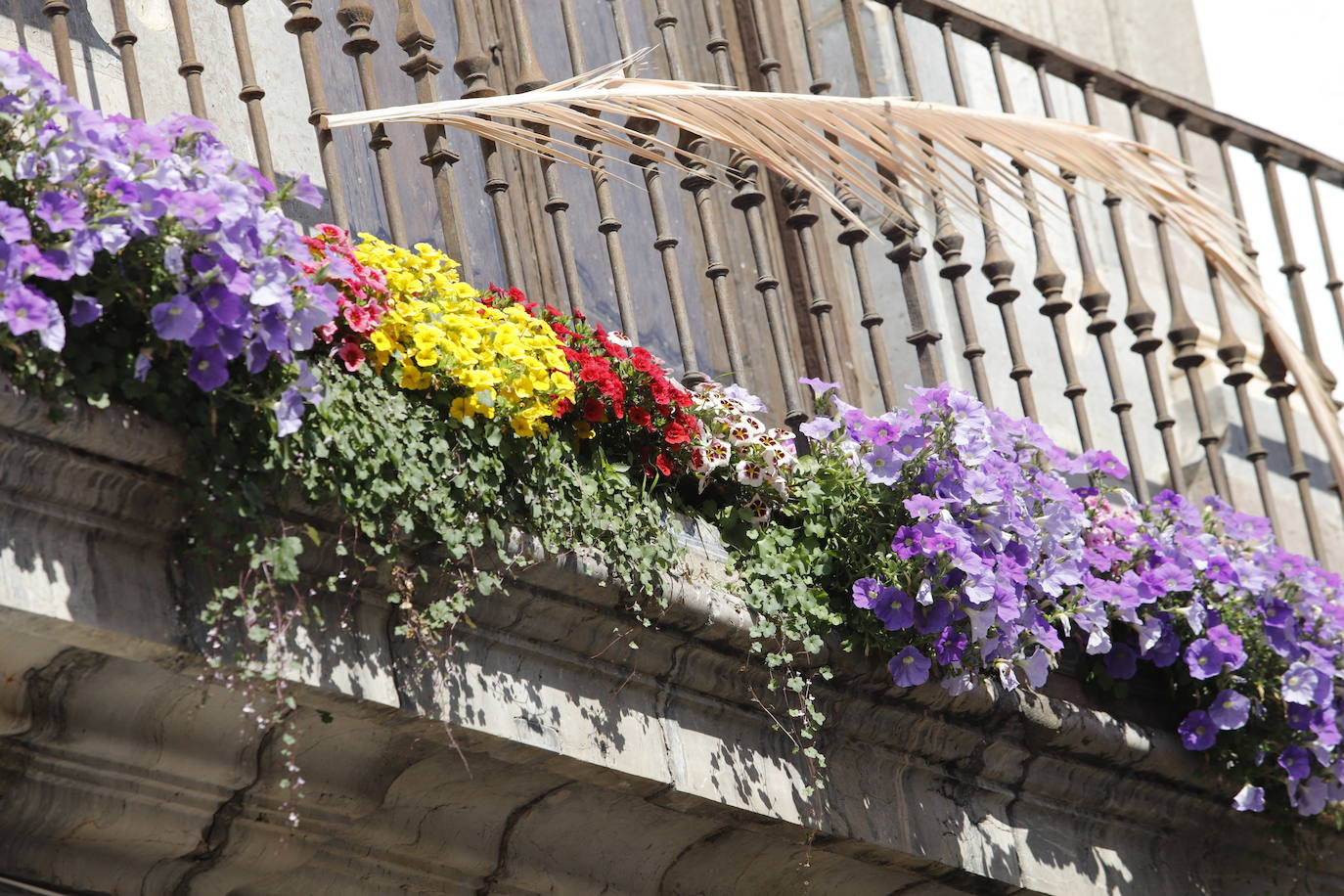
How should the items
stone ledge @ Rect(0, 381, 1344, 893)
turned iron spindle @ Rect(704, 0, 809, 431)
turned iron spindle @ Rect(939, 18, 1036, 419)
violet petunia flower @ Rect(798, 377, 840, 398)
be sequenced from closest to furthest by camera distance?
stone ledge @ Rect(0, 381, 1344, 893) → violet petunia flower @ Rect(798, 377, 840, 398) → turned iron spindle @ Rect(704, 0, 809, 431) → turned iron spindle @ Rect(939, 18, 1036, 419)

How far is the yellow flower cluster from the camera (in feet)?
9.99

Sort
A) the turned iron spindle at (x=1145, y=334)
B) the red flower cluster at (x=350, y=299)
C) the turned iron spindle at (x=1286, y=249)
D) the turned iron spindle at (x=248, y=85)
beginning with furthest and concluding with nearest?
the turned iron spindle at (x=1286, y=249) < the turned iron spindle at (x=1145, y=334) < the turned iron spindle at (x=248, y=85) < the red flower cluster at (x=350, y=299)

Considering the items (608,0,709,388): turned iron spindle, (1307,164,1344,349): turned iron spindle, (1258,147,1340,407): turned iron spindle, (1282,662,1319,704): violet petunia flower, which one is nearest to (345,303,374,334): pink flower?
(608,0,709,388): turned iron spindle

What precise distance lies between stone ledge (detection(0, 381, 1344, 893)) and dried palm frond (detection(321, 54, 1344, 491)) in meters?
0.74

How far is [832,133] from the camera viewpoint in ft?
12.4

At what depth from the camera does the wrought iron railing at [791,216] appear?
12.2 ft

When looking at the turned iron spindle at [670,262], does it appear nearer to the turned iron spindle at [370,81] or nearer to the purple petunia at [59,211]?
the turned iron spindle at [370,81]

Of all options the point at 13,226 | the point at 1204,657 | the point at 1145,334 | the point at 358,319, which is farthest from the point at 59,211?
the point at 1145,334

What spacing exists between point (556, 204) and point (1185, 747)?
1760 mm

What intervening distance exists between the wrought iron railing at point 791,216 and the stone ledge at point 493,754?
674 millimetres

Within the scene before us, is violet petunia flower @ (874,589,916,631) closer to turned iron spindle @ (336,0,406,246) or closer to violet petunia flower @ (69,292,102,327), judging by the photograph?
turned iron spindle @ (336,0,406,246)

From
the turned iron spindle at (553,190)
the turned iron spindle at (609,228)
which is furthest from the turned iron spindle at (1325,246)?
the turned iron spindle at (553,190)

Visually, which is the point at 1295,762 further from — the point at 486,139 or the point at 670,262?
the point at 486,139

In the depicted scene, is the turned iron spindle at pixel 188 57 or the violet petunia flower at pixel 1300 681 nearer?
the turned iron spindle at pixel 188 57
